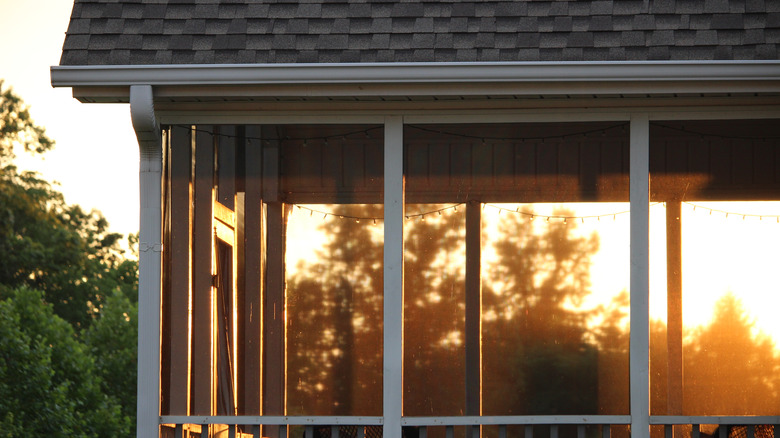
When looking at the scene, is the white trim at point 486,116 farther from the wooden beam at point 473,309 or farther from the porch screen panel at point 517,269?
the wooden beam at point 473,309

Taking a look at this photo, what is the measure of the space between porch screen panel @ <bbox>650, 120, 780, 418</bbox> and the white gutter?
2.24m

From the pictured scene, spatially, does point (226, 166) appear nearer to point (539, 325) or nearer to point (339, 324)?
point (339, 324)

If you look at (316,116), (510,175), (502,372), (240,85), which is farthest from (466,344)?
(240,85)

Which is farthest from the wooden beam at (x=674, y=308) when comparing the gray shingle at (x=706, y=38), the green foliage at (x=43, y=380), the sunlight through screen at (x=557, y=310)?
the green foliage at (x=43, y=380)

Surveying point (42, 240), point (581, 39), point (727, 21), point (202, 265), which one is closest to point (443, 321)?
point (202, 265)

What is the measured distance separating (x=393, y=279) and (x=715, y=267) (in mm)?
1466

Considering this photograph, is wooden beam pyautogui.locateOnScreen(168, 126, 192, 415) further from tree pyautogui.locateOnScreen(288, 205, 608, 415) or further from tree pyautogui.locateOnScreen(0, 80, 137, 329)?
tree pyautogui.locateOnScreen(0, 80, 137, 329)

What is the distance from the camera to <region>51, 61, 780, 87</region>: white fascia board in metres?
4.19

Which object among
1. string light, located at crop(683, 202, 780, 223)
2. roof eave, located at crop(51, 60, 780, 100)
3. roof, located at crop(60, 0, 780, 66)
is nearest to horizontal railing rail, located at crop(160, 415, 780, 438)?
string light, located at crop(683, 202, 780, 223)

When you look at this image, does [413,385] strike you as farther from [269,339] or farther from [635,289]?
[635,289]

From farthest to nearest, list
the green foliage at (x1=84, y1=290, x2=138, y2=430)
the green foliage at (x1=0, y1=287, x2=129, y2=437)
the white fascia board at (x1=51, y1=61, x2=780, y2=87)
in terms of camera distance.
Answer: the green foliage at (x1=84, y1=290, x2=138, y2=430), the green foliage at (x1=0, y1=287, x2=129, y2=437), the white fascia board at (x1=51, y1=61, x2=780, y2=87)

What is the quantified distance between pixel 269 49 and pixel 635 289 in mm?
1962

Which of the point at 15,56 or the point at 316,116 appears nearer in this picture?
the point at 316,116

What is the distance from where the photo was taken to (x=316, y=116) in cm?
452
